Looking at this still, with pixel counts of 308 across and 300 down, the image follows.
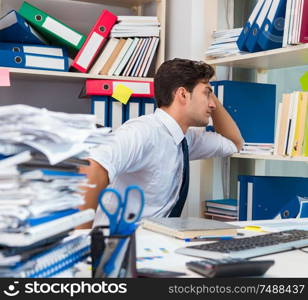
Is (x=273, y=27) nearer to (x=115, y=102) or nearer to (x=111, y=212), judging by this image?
(x=115, y=102)

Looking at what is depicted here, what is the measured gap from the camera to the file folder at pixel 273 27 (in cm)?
236

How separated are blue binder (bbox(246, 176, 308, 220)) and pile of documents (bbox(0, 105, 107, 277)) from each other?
1729 millimetres

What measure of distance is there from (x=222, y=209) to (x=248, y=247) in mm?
1558

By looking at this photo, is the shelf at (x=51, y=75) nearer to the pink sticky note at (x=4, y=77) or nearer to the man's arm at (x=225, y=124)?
the pink sticky note at (x=4, y=77)

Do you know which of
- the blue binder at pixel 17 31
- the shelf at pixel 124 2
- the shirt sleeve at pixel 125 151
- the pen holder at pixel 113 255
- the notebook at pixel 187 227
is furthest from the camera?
the shelf at pixel 124 2

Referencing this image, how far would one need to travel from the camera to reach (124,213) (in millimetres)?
858

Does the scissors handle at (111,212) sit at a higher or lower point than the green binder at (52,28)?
lower

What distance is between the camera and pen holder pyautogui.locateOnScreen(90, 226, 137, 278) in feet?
2.82

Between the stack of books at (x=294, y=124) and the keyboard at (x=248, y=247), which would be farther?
the stack of books at (x=294, y=124)

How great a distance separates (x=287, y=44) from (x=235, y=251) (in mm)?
1370

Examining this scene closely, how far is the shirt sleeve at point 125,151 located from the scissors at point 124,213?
0.75 m

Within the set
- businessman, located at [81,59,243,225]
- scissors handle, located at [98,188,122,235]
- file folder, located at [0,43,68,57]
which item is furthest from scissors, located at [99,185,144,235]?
file folder, located at [0,43,68,57]

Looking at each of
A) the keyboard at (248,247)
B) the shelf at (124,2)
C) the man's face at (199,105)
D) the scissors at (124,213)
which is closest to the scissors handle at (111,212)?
the scissors at (124,213)
